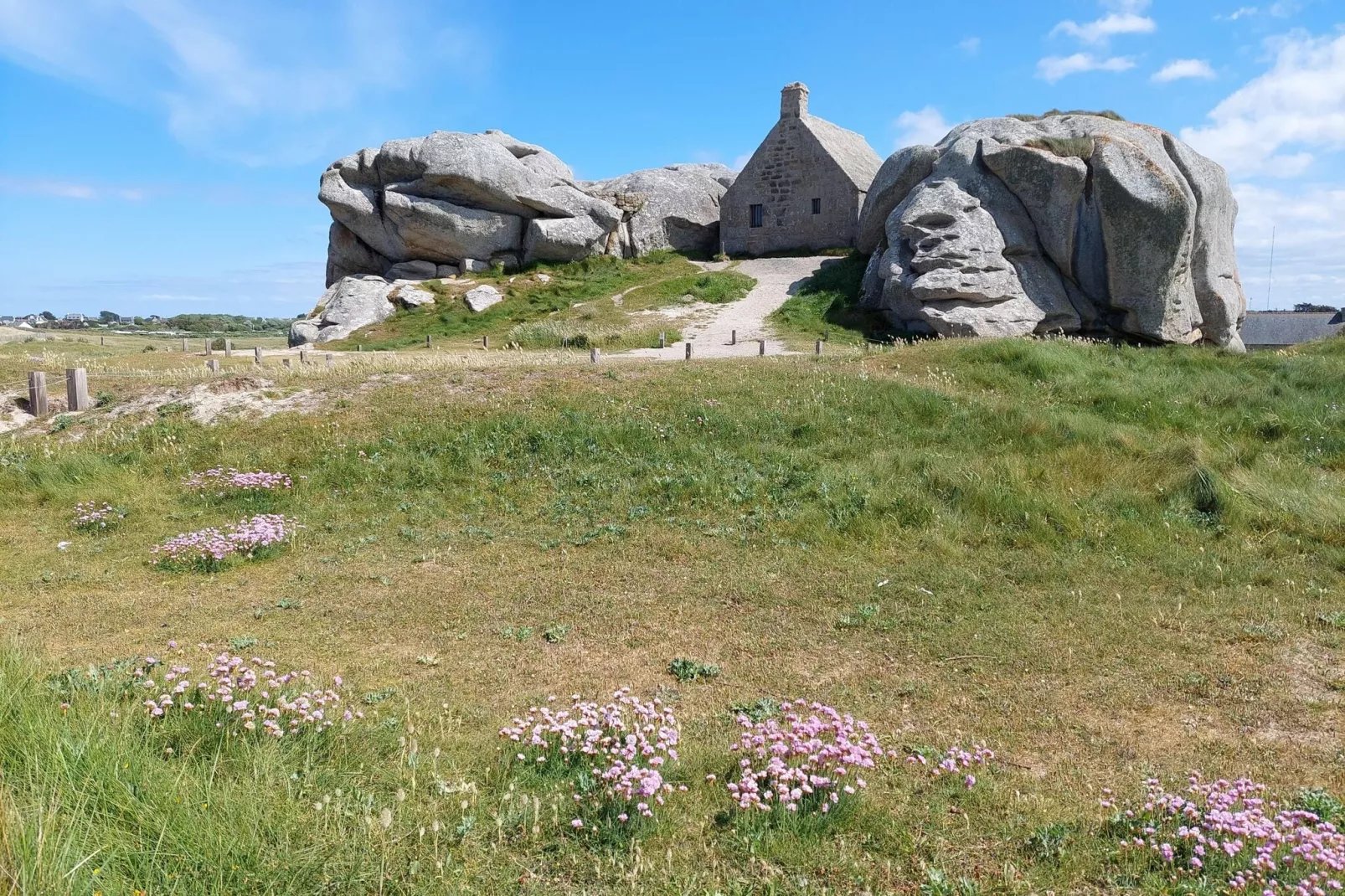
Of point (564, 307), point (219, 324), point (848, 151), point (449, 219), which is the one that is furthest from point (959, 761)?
point (219, 324)

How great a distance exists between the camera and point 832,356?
2072 centimetres

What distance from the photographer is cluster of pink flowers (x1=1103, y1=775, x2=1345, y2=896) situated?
159 inches

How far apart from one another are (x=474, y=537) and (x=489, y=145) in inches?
1309

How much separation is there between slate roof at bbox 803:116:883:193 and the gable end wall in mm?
346

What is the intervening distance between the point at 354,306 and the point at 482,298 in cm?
542

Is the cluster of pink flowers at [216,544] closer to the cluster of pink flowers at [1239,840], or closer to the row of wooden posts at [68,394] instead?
the row of wooden posts at [68,394]

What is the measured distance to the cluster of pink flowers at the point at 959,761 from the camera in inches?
209

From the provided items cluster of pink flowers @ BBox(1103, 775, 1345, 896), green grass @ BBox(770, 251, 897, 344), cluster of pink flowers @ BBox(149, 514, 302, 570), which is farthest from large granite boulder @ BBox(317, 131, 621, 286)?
cluster of pink flowers @ BBox(1103, 775, 1345, 896)

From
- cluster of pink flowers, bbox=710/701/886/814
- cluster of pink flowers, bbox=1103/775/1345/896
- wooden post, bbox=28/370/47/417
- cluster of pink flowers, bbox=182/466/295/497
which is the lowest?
cluster of pink flowers, bbox=1103/775/1345/896

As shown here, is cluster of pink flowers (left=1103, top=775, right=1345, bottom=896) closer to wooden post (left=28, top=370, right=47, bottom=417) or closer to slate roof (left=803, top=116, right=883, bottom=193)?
wooden post (left=28, top=370, right=47, bottom=417)

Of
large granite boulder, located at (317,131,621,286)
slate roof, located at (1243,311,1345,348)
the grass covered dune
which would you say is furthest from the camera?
slate roof, located at (1243,311,1345,348)

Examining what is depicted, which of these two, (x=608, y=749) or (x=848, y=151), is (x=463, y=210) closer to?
(x=848, y=151)

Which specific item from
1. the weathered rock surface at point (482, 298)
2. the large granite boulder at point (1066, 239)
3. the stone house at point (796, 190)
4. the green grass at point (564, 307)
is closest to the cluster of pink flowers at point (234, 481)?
the green grass at point (564, 307)

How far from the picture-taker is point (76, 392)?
1634 centimetres
